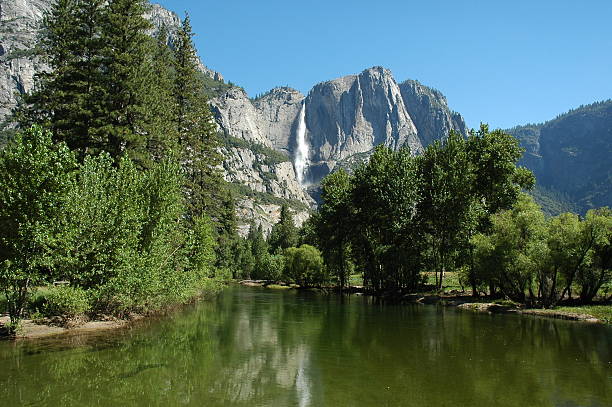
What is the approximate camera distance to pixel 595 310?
113ft

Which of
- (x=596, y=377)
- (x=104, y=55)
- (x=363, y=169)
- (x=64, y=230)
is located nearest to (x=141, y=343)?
(x=64, y=230)

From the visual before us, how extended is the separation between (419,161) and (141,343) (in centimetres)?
4720

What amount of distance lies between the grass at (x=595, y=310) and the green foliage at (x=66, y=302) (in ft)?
112

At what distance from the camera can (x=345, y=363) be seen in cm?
1744

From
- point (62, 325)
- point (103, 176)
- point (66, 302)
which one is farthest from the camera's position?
point (103, 176)

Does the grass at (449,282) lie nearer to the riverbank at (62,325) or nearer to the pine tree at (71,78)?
the riverbank at (62,325)

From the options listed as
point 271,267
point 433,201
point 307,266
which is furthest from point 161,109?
point 271,267

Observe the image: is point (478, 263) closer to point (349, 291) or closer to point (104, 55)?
point (349, 291)

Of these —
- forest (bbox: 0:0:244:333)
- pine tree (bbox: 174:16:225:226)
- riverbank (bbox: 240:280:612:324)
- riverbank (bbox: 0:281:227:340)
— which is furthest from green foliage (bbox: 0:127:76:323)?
riverbank (bbox: 240:280:612:324)

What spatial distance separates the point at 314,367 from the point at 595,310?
28.9 meters

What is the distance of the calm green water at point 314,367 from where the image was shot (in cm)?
1262

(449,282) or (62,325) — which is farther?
(449,282)

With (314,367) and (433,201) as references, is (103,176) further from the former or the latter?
(433,201)

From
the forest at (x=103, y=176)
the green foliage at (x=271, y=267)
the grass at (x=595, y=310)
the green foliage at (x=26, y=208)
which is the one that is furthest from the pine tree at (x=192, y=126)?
the green foliage at (x=271, y=267)
